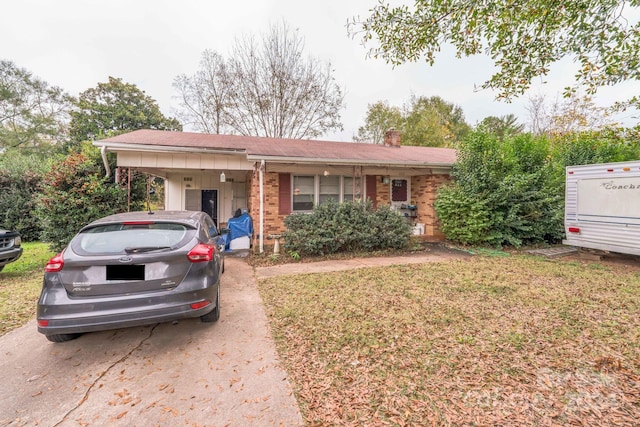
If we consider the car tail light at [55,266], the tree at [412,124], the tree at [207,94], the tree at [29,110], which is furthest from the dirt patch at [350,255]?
the tree at [29,110]

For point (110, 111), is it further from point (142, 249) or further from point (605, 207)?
point (605, 207)

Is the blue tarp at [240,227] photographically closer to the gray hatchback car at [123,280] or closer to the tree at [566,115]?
the gray hatchback car at [123,280]

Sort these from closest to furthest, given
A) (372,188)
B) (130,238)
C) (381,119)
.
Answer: (130,238) → (372,188) → (381,119)

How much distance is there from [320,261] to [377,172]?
4330 millimetres

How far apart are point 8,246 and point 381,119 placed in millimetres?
24860

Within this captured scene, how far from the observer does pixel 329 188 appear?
9711 mm

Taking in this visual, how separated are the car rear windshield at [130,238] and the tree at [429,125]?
78.8 feet

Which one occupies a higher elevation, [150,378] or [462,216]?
[462,216]

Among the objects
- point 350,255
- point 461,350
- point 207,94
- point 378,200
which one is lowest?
point 461,350

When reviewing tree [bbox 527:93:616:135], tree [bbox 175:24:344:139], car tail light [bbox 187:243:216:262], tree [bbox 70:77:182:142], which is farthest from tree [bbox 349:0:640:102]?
tree [bbox 70:77:182:142]

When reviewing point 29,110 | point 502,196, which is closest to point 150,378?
point 502,196

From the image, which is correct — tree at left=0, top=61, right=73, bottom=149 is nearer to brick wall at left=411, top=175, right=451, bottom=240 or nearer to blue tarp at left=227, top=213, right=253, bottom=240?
blue tarp at left=227, top=213, right=253, bottom=240

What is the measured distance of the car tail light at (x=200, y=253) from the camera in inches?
117

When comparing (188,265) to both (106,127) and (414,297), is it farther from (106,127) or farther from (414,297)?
(106,127)
